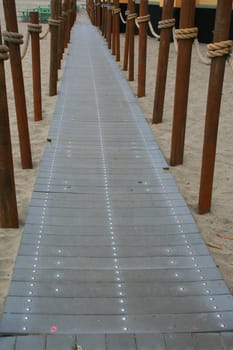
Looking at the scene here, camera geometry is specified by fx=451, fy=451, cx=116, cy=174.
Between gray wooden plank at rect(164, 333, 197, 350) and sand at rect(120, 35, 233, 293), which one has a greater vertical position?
gray wooden plank at rect(164, 333, 197, 350)

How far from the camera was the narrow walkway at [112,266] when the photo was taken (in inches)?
80.7

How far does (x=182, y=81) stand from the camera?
394 centimetres

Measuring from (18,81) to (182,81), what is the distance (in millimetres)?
1409

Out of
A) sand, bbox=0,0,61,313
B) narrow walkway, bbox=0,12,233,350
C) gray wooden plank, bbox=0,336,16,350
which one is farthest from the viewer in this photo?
Result: sand, bbox=0,0,61,313

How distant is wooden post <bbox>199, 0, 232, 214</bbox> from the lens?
9.53 ft

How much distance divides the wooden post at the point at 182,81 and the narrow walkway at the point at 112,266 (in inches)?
9.7

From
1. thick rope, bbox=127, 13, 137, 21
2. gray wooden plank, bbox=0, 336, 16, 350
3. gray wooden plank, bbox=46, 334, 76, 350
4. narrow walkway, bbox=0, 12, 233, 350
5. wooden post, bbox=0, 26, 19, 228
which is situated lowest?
narrow walkway, bbox=0, 12, 233, 350

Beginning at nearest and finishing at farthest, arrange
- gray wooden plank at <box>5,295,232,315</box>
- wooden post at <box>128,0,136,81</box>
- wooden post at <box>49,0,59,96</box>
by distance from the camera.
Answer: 1. gray wooden plank at <box>5,295,232,315</box>
2. wooden post at <box>49,0,59,96</box>
3. wooden post at <box>128,0,136,81</box>

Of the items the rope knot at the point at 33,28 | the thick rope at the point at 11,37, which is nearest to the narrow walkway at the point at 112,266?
the thick rope at the point at 11,37

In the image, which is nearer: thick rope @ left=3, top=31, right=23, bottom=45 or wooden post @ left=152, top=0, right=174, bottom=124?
thick rope @ left=3, top=31, right=23, bottom=45

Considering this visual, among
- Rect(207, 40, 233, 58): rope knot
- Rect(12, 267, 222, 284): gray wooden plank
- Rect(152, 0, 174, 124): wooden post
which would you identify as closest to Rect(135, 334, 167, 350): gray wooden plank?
Rect(12, 267, 222, 284): gray wooden plank

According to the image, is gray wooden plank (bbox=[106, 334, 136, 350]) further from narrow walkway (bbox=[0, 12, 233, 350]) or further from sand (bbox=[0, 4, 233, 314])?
sand (bbox=[0, 4, 233, 314])

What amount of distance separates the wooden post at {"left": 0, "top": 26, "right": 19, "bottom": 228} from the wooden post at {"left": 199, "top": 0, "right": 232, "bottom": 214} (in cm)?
134

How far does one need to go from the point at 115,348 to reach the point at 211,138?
1710mm
